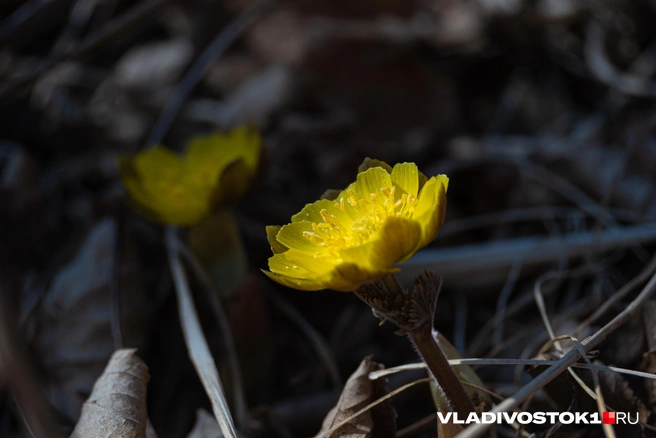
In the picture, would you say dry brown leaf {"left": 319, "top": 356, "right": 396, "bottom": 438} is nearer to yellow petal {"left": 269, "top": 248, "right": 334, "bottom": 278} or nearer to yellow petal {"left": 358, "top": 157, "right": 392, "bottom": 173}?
yellow petal {"left": 269, "top": 248, "right": 334, "bottom": 278}

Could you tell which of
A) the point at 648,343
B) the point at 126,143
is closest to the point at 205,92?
the point at 126,143

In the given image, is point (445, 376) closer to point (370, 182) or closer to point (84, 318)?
point (370, 182)

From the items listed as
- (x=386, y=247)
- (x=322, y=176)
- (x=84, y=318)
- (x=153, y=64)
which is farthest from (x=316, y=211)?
(x=153, y=64)

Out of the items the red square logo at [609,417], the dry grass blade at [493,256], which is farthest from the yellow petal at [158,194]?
the red square logo at [609,417]

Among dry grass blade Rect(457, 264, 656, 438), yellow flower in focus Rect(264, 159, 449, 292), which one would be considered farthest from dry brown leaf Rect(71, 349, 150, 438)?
dry grass blade Rect(457, 264, 656, 438)

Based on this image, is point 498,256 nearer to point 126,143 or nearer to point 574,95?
point 574,95

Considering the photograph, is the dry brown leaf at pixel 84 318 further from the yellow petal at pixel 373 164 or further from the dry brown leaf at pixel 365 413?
the yellow petal at pixel 373 164
